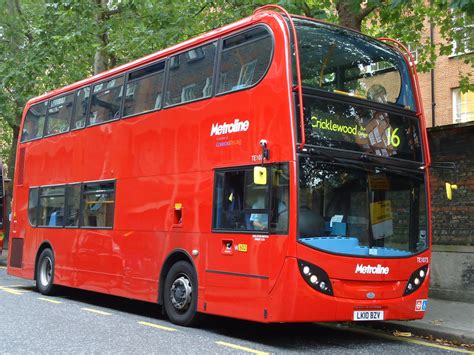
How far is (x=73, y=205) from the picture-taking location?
457 inches

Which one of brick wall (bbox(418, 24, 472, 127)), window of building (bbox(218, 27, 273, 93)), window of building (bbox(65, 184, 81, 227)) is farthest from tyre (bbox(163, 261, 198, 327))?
brick wall (bbox(418, 24, 472, 127))

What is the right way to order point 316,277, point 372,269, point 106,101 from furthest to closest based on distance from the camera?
point 106,101 → point 372,269 → point 316,277

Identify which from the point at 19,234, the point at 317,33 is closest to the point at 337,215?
the point at 317,33

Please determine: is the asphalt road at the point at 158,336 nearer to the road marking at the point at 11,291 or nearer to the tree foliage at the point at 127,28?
the road marking at the point at 11,291

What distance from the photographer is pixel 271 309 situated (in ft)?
22.5

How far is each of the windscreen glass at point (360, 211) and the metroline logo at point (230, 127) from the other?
1.11m

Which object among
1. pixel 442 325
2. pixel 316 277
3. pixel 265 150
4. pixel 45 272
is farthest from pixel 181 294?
pixel 45 272

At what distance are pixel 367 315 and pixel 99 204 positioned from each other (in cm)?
558

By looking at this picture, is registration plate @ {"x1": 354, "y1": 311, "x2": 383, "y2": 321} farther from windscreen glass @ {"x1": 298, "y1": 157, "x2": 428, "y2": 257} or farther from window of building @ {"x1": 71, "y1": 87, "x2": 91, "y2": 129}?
window of building @ {"x1": 71, "y1": 87, "x2": 91, "y2": 129}

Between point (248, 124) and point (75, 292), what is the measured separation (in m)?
7.42

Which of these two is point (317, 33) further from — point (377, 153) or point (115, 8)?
point (115, 8)

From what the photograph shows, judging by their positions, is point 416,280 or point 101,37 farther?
point 101,37

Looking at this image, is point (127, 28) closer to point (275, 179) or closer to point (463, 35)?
point (463, 35)

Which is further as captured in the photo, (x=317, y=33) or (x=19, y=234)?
(x=19, y=234)
